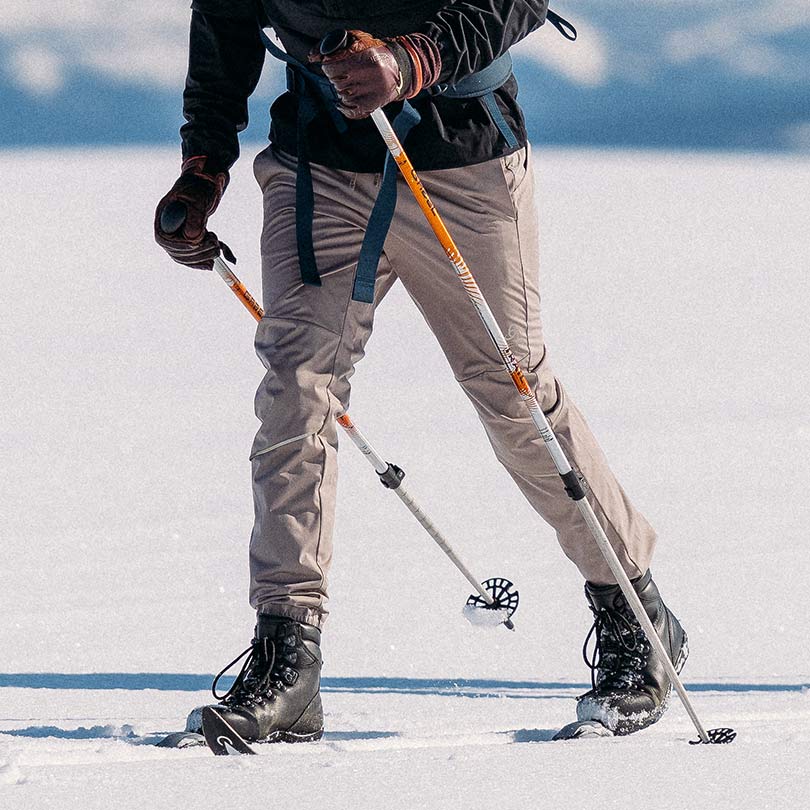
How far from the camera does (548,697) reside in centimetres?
283

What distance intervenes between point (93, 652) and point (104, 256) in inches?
297

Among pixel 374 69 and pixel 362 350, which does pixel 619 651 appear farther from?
pixel 374 69

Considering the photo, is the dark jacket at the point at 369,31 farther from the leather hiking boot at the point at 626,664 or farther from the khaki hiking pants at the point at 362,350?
the leather hiking boot at the point at 626,664

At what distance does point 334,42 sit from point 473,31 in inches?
9.9

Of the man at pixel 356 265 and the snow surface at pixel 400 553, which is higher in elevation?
the man at pixel 356 265

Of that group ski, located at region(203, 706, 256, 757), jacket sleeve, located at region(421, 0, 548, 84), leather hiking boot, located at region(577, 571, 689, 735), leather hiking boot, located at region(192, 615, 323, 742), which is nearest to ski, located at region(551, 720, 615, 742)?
leather hiking boot, located at region(577, 571, 689, 735)

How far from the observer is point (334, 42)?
82.7 inches

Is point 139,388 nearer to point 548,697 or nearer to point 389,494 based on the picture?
point 389,494

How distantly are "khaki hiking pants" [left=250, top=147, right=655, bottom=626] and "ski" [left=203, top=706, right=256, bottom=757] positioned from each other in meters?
0.26

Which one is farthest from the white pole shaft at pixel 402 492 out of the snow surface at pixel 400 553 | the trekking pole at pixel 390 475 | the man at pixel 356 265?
the snow surface at pixel 400 553

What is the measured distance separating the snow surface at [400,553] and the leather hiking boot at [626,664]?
0.06 metres

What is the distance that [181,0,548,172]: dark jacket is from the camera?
225 centimetres

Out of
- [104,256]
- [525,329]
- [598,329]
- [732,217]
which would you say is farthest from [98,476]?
[732,217]

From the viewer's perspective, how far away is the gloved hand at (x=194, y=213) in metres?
2.46
